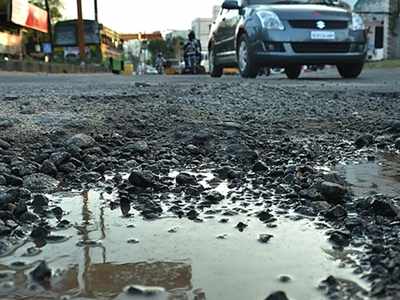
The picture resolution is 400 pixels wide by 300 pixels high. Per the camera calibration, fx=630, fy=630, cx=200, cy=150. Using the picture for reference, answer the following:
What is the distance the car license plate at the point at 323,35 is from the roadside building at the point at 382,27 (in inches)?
1373

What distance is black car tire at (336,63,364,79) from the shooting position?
893 centimetres

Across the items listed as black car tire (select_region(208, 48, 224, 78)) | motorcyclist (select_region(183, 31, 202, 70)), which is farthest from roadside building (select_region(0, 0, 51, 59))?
black car tire (select_region(208, 48, 224, 78))

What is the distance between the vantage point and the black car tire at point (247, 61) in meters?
8.56

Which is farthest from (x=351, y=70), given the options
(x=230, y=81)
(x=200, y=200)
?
(x=200, y=200)

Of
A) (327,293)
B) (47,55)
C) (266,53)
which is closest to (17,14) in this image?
(47,55)

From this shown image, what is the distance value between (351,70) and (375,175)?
266 inches

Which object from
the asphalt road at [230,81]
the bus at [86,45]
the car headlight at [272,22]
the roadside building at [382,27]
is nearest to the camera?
the asphalt road at [230,81]

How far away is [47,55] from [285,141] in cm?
3476

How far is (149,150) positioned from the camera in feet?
10.3

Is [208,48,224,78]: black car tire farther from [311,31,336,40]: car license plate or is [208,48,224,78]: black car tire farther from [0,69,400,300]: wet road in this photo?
[0,69,400,300]: wet road

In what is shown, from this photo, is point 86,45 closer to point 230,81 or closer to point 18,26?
point 18,26

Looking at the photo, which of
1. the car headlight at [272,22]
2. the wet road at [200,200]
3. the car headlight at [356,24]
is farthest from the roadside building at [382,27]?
the wet road at [200,200]

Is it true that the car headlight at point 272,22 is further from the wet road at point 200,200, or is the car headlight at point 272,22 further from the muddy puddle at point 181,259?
the muddy puddle at point 181,259

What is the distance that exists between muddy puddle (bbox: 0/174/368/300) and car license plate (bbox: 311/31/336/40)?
21.7 feet
